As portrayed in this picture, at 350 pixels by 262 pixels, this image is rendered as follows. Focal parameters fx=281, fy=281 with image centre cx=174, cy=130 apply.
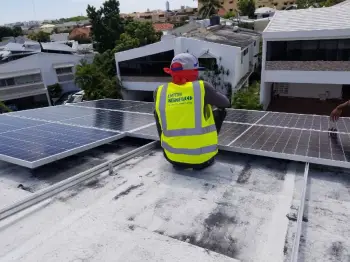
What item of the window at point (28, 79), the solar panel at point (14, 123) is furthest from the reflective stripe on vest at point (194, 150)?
the window at point (28, 79)

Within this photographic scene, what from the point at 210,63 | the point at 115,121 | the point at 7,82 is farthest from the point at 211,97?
the point at 7,82

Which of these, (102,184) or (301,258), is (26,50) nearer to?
(102,184)

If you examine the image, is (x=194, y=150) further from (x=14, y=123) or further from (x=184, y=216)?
(x=14, y=123)

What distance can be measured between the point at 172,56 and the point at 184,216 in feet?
61.6

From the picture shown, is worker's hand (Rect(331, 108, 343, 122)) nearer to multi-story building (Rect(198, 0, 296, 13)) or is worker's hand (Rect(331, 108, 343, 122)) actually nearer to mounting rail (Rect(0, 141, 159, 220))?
mounting rail (Rect(0, 141, 159, 220))

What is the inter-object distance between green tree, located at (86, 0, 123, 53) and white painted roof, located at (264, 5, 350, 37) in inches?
1063

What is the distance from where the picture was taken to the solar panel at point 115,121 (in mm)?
8303

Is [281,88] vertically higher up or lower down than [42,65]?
lower down

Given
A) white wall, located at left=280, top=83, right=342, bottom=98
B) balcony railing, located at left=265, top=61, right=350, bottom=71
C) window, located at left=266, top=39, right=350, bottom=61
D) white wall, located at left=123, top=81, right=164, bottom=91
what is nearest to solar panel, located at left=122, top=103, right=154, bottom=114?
balcony railing, located at left=265, top=61, right=350, bottom=71

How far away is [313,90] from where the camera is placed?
21.2m

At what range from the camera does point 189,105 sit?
17.7 ft

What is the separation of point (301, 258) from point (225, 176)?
230 cm

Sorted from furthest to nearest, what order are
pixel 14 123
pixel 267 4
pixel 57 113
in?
pixel 267 4, pixel 57 113, pixel 14 123

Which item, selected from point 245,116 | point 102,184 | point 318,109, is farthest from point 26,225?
point 318,109
